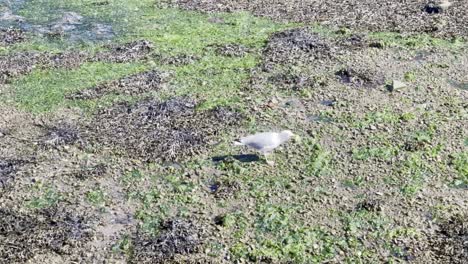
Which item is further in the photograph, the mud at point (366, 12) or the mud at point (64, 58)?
the mud at point (366, 12)

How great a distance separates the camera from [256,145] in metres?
8.41

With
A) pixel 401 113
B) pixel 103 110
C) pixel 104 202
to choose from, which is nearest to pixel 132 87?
pixel 103 110

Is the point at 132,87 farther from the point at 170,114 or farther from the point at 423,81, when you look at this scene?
the point at 423,81

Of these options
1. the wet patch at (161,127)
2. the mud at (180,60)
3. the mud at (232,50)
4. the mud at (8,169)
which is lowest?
the mud at (8,169)

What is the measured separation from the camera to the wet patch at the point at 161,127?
27.7ft

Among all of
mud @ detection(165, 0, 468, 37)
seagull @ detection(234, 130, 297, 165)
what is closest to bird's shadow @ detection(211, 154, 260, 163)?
seagull @ detection(234, 130, 297, 165)

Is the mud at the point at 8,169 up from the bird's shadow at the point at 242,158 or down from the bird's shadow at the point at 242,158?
down

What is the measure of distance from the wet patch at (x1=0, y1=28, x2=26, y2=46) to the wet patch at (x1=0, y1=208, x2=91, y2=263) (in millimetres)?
5886

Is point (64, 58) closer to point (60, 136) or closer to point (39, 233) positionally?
point (60, 136)

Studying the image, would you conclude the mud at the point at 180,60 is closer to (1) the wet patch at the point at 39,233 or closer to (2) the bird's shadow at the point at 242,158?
(2) the bird's shadow at the point at 242,158

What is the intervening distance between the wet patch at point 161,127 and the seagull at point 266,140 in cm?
44

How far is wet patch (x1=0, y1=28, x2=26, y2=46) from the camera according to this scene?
1239 centimetres

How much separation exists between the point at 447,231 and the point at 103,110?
4.93 metres

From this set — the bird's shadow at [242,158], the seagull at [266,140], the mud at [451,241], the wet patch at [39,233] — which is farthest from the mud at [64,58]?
the mud at [451,241]
